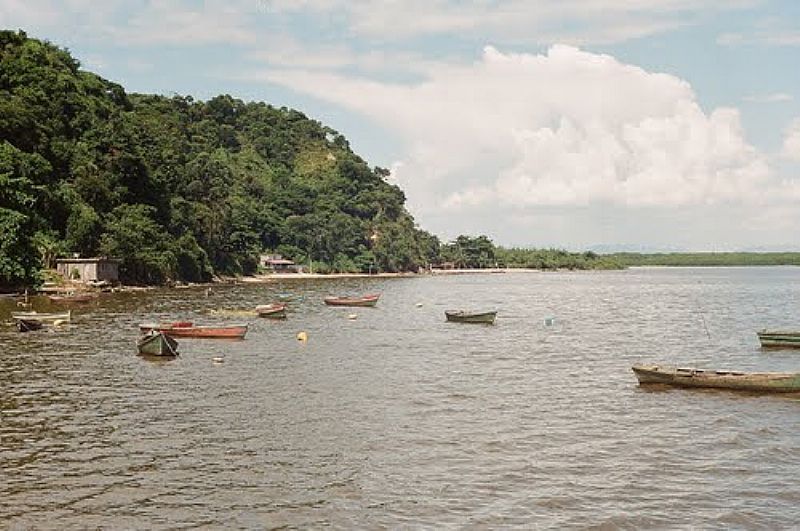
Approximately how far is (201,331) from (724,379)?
96.6 ft

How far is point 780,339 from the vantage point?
156ft

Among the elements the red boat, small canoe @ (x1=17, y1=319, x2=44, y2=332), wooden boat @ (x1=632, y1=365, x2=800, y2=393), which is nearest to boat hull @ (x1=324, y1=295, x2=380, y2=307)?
the red boat

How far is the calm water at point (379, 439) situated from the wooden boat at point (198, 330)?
0.78m

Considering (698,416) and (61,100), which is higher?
(61,100)

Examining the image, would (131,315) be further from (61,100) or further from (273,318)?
Result: (61,100)

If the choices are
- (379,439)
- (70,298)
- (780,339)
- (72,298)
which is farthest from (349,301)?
(379,439)

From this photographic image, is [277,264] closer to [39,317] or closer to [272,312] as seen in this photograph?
[272,312]

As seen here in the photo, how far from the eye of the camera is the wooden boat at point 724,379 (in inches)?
1194

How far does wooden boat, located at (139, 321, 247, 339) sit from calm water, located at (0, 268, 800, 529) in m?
0.78

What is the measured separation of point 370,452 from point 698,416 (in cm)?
1250

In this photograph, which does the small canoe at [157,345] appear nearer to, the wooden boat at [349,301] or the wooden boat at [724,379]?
the wooden boat at [724,379]

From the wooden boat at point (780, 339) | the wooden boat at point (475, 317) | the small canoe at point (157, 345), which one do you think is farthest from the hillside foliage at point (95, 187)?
the wooden boat at point (780, 339)

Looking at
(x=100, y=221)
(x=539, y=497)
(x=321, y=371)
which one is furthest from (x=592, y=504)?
(x=100, y=221)

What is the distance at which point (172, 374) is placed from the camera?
1351 inches
